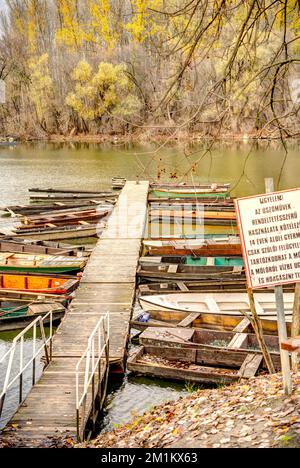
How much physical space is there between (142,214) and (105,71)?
1764 inches

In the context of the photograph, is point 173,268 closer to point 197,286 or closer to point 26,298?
point 197,286

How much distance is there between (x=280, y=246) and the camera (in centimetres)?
548

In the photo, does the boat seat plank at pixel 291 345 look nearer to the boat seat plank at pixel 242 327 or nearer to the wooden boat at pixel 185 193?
the boat seat plank at pixel 242 327

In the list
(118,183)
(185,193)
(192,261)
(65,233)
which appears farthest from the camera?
(118,183)

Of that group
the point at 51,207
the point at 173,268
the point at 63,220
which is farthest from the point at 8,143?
the point at 173,268

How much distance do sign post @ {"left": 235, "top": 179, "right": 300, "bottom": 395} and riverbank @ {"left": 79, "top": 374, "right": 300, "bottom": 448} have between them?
0.70 meters

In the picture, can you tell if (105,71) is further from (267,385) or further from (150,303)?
(267,385)

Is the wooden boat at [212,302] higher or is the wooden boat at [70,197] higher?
the wooden boat at [70,197]

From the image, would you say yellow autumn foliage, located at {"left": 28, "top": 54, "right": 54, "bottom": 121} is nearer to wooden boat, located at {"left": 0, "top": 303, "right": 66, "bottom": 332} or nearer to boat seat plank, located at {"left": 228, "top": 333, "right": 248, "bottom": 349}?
wooden boat, located at {"left": 0, "top": 303, "right": 66, "bottom": 332}

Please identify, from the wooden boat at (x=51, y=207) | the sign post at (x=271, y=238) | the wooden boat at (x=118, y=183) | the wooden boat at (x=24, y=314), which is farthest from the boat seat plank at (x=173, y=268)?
the wooden boat at (x=118, y=183)

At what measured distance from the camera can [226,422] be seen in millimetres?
5742

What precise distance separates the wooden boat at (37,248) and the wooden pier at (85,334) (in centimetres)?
87

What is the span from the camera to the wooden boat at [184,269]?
15922 mm

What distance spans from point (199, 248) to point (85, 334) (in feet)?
25.1
